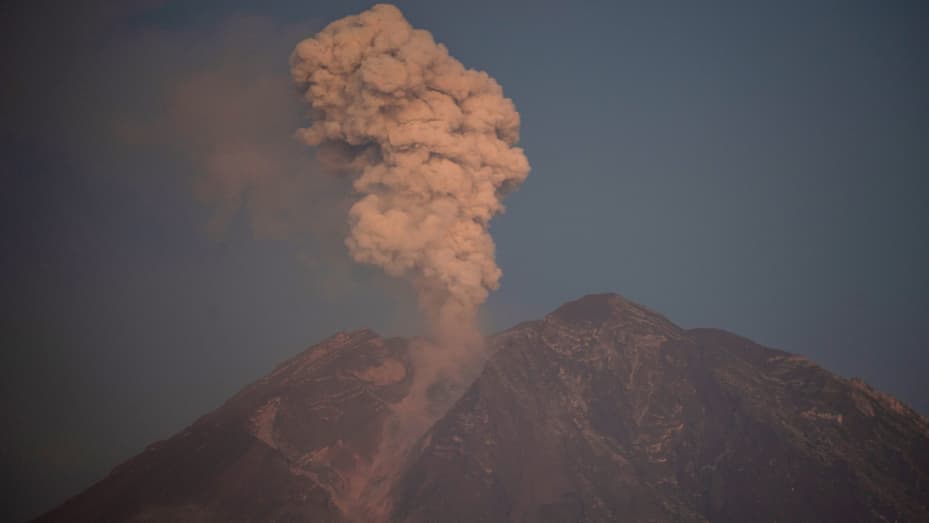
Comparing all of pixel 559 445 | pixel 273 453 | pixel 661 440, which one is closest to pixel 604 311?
pixel 661 440

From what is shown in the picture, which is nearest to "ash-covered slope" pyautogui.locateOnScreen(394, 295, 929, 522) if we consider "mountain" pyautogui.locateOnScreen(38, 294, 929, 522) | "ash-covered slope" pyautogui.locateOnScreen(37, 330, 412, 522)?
"mountain" pyautogui.locateOnScreen(38, 294, 929, 522)

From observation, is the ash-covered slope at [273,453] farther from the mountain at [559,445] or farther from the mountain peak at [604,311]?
the mountain peak at [604,311]

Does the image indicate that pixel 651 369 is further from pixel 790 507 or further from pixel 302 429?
pixel 302 429

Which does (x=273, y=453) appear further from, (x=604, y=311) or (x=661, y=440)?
(x=604, y=311)

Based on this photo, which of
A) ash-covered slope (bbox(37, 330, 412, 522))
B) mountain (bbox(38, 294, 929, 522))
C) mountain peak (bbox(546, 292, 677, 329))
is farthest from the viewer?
mountain peak (bbox(546, 292, 677, 329))

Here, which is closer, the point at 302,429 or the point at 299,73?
the point at 302,429

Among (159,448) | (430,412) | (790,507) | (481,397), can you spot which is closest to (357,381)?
(430,412)

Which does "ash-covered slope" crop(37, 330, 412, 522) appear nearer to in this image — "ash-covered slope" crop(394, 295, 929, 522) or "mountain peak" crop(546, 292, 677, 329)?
"ash-covered slope" crop(394, 295, 929, 522)
